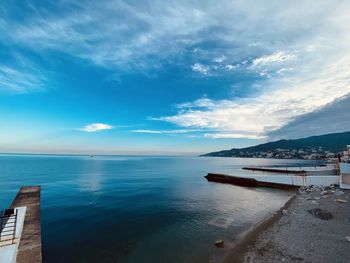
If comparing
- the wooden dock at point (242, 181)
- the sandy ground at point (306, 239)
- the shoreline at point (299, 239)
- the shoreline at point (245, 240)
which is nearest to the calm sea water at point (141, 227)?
the shoreline at point (245, 240)

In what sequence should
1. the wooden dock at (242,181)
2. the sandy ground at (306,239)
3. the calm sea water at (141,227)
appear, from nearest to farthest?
the sandy ground at (306,239) < the calm sea water at (141,227) < the wooden dock at (242,181)

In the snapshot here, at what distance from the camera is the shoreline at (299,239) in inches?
324

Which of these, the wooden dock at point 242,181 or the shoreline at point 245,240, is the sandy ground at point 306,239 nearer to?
the shoreline at point 245,240

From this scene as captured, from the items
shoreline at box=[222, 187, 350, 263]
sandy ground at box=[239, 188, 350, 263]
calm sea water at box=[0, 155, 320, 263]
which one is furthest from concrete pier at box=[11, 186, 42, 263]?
sandy ground at box=[239, 188, 350, 263]

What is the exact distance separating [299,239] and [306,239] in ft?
1.15

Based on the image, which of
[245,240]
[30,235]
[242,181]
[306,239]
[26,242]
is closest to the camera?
[26,242]

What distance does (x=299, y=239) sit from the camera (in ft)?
32.3

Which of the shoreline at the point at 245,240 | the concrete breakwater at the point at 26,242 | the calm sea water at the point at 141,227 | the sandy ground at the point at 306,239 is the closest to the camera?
the concrete breakwater at the point at 26,242

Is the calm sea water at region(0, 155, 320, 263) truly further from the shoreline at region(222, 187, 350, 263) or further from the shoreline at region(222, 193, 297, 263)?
the shoreline at region(222, 187, 350, 263)

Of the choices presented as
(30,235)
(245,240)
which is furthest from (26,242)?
(245,240)

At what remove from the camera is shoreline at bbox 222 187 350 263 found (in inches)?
324

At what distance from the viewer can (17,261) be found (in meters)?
6.88

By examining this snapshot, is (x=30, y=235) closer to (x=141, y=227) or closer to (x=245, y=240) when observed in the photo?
(x=141, y=227)

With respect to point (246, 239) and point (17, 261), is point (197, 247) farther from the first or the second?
point (17, 261)
